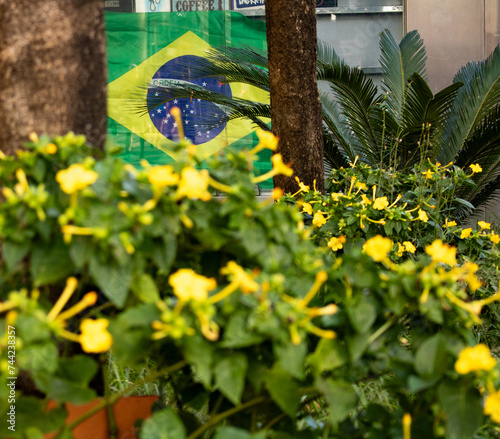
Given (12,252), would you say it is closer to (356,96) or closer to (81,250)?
(81,250)

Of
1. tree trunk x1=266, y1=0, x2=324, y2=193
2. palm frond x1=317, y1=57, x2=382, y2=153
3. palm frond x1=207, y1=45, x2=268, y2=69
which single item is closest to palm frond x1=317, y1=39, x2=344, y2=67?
palm frond x1=317, y1=57, x2=382, y2=153

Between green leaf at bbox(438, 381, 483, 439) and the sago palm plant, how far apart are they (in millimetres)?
3505

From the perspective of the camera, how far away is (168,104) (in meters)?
5.64

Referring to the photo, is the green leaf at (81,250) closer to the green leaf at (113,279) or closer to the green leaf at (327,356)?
Result: the green leaf at (113,279)

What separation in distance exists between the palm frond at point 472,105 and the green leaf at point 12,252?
4.40 meters

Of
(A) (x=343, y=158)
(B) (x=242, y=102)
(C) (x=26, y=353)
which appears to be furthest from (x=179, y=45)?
(C) (x=26, y=353)

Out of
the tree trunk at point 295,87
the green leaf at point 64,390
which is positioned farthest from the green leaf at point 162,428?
the tree trunk at point 295,87

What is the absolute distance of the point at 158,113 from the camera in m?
5.63

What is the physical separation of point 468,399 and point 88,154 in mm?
865

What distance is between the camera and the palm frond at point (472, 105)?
4645 millimetres

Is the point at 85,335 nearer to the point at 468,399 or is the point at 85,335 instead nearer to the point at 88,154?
the point at 88,154

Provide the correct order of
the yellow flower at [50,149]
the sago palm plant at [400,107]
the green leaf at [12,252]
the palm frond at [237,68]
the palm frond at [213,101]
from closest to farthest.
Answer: the green leaf at [12,252] < the yellow flower at [50,149] < the sago palm plant at [400,107] < the palm frond at [237,68] < the palm frond at [213,101]

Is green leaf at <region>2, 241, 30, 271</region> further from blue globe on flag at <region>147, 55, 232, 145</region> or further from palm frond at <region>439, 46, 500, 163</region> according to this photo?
blue globe on flag at <region>147, 55, 232, 145</region>

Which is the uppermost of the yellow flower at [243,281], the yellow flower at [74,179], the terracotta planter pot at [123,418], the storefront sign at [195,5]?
the storefront sign at [195,5]
